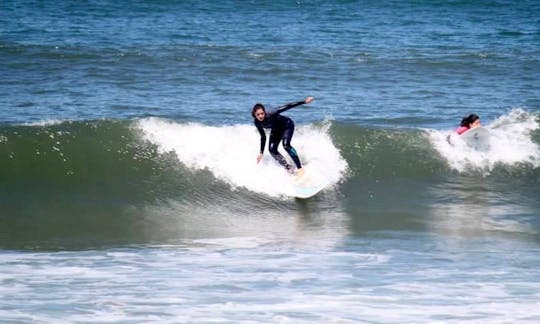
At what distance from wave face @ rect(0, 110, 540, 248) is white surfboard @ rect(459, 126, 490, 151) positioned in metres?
0.13

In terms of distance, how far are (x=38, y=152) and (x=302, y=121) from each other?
4977 millimetres

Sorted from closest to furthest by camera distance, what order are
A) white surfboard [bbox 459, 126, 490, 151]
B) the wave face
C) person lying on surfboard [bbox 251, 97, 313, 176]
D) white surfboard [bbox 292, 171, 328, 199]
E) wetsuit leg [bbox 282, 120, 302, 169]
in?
1. the wave face
2. person lying on surfboard [bbox 251, 97, 313, 176]
3. wetsuit leg [bbox 282, 120, 302, 169]
4. white surfboard [bbox 292, 171, 328, 199]
5. white surfboard [bbox 459, 126, 490, 151]

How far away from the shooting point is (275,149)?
13.7 meters

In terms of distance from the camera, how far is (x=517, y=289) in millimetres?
8984

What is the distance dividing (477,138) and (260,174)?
11.8 ft

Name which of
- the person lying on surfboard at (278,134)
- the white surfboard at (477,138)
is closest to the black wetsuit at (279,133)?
the person lying on surfboard at (278,134)

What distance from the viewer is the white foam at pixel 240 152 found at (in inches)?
569

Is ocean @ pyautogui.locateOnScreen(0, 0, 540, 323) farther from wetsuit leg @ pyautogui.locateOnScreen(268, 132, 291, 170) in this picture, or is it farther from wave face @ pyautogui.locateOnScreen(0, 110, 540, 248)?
wetsuit leg @ pyautogui.locateOnScreen(268, 132, 291, 170)

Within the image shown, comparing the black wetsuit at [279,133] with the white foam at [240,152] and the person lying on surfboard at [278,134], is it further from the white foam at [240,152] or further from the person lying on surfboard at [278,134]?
the white foam at [240,152]

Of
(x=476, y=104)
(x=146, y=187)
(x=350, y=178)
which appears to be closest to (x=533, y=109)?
(x=476, y=104)

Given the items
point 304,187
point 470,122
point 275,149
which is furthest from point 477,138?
point 275,149

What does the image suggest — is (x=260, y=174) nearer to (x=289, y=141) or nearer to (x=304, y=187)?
(x=304, y=187)

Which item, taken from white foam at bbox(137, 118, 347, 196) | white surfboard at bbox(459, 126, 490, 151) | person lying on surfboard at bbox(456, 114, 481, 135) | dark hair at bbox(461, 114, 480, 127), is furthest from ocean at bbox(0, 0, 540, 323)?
dark hair at bbox(461, 114, 480, 127)

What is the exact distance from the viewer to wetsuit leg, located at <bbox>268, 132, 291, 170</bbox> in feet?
44.7
